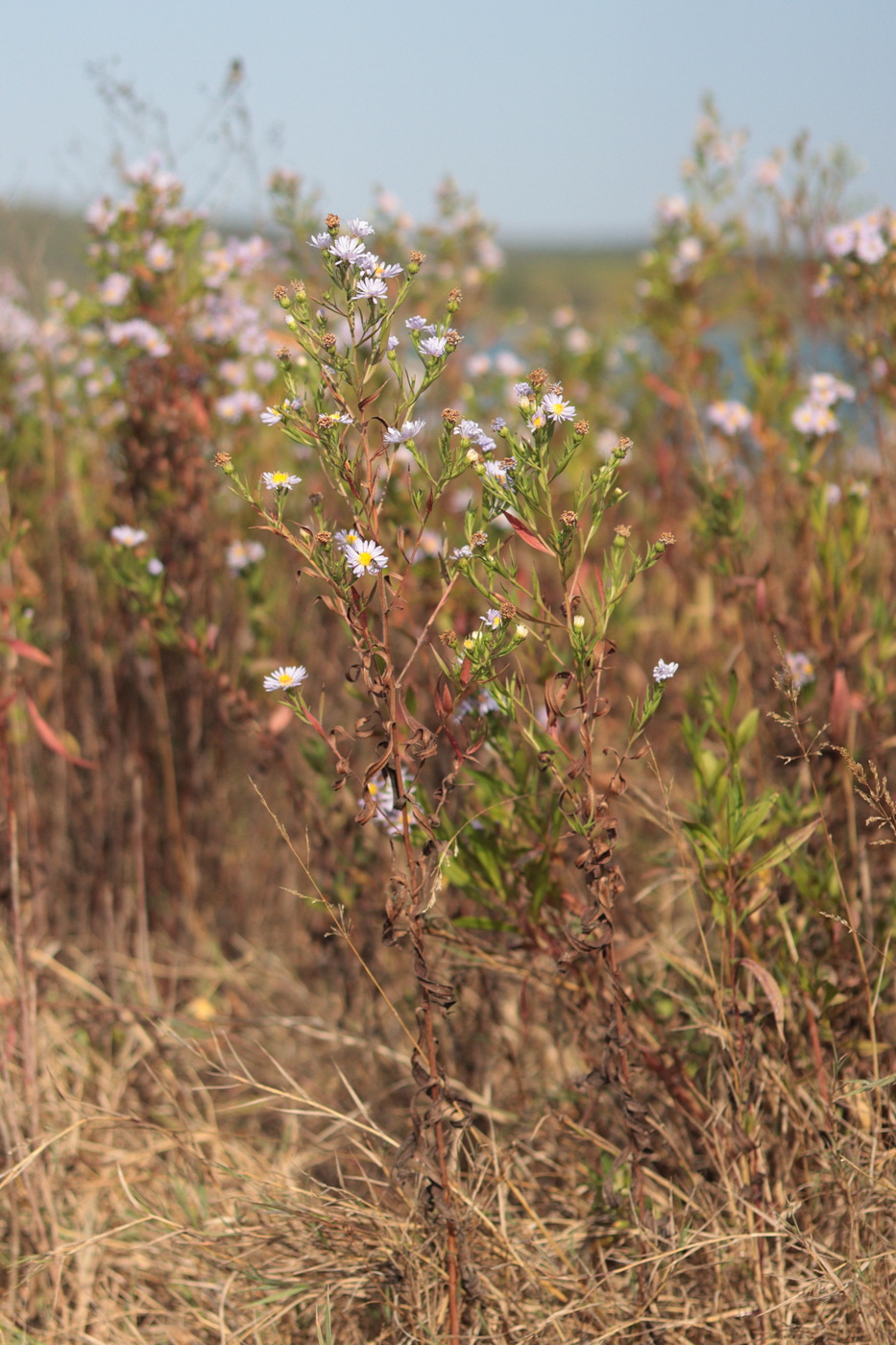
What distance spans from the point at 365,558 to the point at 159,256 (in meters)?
1.61

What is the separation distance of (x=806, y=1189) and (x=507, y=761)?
0.81m

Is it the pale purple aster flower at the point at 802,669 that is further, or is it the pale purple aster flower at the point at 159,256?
the pale purple aster flower at the point at 159,256

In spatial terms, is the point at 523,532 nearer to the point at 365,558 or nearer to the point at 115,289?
the point at 365,558

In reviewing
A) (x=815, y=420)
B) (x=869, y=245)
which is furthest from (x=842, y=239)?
(x=815, y=420)

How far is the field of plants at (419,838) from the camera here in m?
1.32

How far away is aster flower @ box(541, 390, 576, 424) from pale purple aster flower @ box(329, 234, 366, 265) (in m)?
0.27

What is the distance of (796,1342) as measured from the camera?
138 centimetres

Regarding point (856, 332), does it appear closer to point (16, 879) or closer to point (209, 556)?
point (209, 556)

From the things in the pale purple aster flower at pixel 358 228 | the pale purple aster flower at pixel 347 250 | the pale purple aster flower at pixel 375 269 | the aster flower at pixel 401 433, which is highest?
the pale purple aster flower at pixel 358 228

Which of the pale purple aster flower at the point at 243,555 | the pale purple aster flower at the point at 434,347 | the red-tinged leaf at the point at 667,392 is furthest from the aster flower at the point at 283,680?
the red-tinged leaf at the point at 667,392

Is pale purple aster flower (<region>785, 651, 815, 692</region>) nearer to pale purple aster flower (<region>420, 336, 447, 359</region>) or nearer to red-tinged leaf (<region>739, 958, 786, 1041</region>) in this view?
red-tinged leaf (<region>739, 958, 786, 1041</region>)

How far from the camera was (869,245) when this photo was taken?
Result: 89.7 inches

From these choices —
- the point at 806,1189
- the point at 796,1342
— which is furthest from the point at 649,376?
the point at 796,1342

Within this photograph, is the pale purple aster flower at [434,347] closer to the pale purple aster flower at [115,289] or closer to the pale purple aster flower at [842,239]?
the pale purple aster flower at [842,239]
